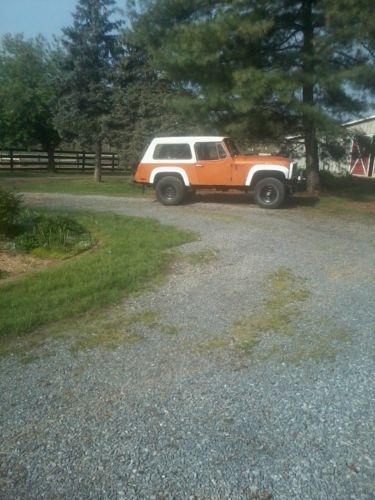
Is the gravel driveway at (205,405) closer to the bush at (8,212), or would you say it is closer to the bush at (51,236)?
the bush at (51,236)

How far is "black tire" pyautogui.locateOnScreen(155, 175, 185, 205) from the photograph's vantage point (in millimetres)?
13305

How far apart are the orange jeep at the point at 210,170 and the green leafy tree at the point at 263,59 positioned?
4.27ft

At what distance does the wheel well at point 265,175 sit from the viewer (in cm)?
1237

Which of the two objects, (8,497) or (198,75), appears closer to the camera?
(8,497)

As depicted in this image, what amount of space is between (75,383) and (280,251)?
5180 mm

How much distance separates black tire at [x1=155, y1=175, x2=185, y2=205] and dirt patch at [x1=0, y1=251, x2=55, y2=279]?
6943mm

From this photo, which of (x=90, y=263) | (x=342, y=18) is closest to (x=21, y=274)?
(x=90, y=263)

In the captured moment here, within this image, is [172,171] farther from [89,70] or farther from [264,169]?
[89,70]

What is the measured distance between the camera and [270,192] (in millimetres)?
12758

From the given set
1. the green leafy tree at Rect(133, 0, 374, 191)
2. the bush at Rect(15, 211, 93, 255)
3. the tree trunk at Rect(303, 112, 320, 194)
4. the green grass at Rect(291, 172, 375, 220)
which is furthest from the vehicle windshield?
the bush at Rect(15, 211, 93, 255)

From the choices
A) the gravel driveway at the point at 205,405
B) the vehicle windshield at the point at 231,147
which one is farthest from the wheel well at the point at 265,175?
the gravel driveway at the point at 205,405

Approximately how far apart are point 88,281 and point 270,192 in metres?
8.23

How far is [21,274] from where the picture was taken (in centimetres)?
617

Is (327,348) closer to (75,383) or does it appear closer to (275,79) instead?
(75,383)
